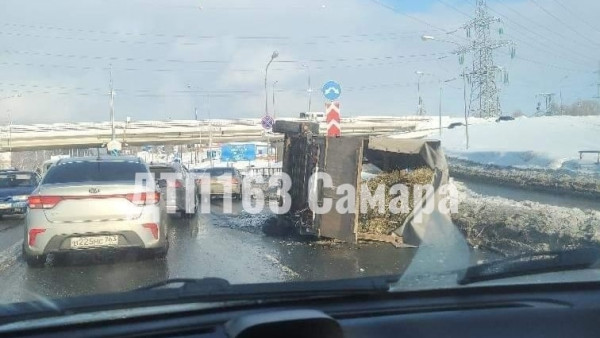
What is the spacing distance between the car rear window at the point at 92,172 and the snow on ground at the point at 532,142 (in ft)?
94.4

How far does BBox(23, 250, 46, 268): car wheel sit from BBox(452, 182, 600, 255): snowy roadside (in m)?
6.31

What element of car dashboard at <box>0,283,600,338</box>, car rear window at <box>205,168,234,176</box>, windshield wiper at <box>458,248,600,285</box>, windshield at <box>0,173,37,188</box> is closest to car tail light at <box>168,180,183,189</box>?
windshield at <box>0,173,37,188</box>

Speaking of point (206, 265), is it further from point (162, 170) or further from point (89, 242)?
point (162, 170)

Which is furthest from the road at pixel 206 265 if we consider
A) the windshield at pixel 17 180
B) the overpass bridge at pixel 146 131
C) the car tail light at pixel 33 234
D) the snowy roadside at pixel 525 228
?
the overpass bridge at pixel 146 131

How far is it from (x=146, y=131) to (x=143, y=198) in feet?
190

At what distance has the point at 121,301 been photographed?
3.03 metres

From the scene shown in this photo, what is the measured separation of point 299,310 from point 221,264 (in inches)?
269

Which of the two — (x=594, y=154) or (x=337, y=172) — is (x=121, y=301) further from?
(x=594, y=154)

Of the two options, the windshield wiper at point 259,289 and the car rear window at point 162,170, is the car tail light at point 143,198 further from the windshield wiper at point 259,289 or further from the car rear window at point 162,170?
the car rear window at point 162,170

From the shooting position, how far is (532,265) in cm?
374

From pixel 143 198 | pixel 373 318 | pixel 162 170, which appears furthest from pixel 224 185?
pixel 373 318

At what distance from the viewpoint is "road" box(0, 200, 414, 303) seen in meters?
7.92

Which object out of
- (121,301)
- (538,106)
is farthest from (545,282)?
(538,106)

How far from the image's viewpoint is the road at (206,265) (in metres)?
7.92
